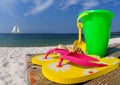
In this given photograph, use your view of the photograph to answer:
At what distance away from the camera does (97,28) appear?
2.98ft

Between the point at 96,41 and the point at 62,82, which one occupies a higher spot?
the point at 96,41

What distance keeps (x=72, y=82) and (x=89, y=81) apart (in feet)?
0.22

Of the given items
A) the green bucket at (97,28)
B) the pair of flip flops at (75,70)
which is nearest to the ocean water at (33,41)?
the green bucket at (97,28)

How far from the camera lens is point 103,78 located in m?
0.65

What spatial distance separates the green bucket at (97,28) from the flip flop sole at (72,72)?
0.20 meters

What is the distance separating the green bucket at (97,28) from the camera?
35.0 inches

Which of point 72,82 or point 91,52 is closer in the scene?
point 72,82

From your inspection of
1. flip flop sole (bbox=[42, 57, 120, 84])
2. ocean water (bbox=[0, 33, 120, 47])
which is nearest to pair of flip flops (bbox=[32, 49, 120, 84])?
flip flop sole (bbox=[42, 57, 120, 84])

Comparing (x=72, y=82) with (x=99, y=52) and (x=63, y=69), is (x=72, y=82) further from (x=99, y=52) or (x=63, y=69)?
(x=99, y=52)

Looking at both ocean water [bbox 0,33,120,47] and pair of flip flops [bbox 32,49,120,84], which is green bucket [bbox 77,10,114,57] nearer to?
pair of flip flops [bbox 32,49,120,84]

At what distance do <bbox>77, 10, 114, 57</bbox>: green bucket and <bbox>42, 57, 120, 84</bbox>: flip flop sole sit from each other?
195 millimetres

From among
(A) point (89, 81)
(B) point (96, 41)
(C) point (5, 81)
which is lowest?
(C) point (5, 81)

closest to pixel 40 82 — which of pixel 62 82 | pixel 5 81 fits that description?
pixel 62 82

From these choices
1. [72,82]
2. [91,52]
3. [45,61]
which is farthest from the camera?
[91,52]
